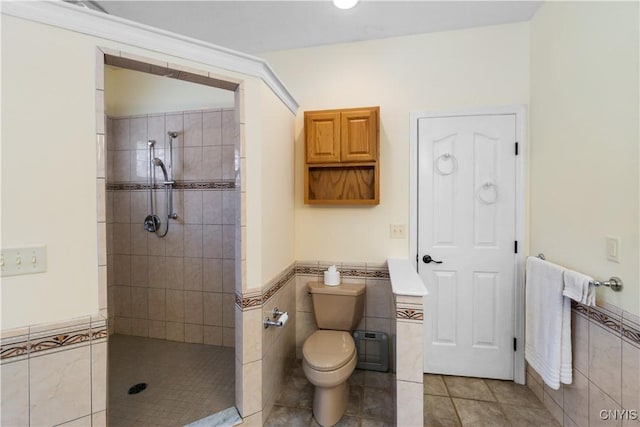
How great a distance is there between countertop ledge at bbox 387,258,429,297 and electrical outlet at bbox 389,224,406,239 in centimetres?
19

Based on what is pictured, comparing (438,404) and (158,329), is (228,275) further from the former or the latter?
(438,404)

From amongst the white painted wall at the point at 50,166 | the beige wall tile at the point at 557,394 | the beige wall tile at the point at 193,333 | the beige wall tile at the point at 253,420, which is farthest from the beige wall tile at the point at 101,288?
the beige wall tile at the point at 557,394

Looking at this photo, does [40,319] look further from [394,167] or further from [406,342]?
[394,167]

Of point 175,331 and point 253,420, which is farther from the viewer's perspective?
A: point 175,331

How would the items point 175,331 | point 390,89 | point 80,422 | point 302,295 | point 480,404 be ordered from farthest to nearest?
point 175,331, point 302,295, point 390,89, point 480,404, point 80,422

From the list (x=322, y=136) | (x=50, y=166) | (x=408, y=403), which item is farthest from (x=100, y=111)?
(x=408, y=403)

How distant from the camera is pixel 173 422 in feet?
5.22

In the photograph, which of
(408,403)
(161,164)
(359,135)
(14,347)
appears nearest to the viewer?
(14,347)

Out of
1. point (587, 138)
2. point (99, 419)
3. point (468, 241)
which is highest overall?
point (587, 138)

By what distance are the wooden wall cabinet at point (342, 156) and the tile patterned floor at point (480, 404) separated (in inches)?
57.3

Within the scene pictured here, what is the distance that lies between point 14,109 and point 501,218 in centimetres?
280

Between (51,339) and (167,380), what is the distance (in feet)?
3.61

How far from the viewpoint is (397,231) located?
217 cm

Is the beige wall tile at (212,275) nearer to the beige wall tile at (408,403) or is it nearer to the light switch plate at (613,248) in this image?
the beige wall tile at (408,403)
